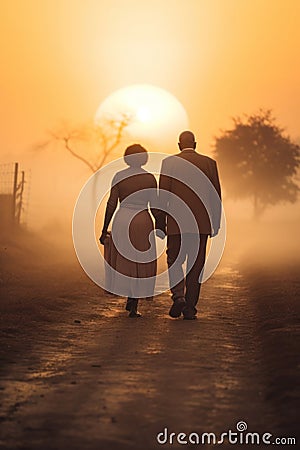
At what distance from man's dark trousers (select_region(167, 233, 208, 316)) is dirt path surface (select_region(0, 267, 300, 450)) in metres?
0.38

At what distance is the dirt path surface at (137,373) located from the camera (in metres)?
6.37

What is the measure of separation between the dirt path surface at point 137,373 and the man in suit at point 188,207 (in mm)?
822

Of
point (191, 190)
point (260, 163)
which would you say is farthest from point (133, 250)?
point (260, 163)

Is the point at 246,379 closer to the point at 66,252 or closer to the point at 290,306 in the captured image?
the point at 290,306

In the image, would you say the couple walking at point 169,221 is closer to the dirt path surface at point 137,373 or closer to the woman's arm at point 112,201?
the woman's arm at point 112,201

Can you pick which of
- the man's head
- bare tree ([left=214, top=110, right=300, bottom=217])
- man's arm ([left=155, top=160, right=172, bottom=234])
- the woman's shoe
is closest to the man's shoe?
the woman's shoe

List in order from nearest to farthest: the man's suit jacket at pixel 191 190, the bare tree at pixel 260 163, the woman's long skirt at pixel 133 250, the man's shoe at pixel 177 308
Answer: the man's shoe at pixel 177 308, the man's suit jacket at pixel 191 190, the woman's long skirt at pixel 133 250, the bare tree at pixel 260 163

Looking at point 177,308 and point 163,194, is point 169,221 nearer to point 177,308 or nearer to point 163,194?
point 163,194

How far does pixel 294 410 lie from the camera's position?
692 cm

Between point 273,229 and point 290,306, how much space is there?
176 ft

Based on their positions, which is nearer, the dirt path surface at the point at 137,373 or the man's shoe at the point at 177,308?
the dirt path surface at the point at 137,373

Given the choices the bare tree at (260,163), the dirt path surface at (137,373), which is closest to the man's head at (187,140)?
the dirt path surface at (137,373)

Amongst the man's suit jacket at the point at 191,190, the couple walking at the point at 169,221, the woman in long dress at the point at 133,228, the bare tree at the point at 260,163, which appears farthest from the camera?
the bare tree at the point at 260,163

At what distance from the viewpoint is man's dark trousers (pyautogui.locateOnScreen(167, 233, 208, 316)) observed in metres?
12.9
